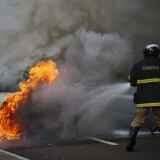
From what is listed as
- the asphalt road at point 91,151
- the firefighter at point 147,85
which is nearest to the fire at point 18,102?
the asphalt road at point 91,151

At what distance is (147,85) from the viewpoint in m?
10.2

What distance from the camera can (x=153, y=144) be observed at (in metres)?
10.9

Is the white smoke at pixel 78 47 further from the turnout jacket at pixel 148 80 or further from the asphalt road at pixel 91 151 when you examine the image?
the turnout jacket at pixel 148 80

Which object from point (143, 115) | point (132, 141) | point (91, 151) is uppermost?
point (143, 115)

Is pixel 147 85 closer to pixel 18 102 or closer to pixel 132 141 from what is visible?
pixel 132 141

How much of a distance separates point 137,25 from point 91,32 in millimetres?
1946

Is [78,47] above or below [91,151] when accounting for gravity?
above

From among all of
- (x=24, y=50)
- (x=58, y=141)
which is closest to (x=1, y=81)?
(x=24, y=50)

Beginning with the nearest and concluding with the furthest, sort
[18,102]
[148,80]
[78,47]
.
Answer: [148,80] → [18,102] → [78,47]

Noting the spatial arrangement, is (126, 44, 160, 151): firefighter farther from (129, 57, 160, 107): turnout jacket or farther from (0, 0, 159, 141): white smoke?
(0, 0, 159, 141): white smoke

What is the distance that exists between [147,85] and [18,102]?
9.52ft

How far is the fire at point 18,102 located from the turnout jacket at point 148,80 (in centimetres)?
251

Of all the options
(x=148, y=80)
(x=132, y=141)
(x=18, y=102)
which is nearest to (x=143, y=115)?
(x=132, y=141)

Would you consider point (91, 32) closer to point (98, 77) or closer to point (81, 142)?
point (98, 77)
